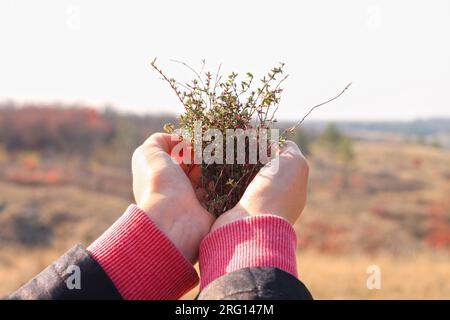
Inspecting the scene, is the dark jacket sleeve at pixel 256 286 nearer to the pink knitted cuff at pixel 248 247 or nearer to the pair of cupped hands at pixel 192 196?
the pink knitted cuff at pixel 248 247

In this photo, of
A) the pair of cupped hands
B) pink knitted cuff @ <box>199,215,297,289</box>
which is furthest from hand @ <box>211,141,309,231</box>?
pink knitted cuff @ <box>199,215,297,289</box>


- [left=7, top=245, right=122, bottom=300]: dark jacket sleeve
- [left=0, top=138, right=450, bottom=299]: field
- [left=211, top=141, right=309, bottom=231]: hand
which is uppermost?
[left=211, top=141, right=309, bottom=231]: hand

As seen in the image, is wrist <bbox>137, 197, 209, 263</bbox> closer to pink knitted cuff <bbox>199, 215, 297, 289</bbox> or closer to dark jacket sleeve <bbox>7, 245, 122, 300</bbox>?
pink knitted cuff <bbox>199, 215, 297, 289</bbox>

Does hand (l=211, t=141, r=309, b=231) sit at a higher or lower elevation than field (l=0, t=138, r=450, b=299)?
higher

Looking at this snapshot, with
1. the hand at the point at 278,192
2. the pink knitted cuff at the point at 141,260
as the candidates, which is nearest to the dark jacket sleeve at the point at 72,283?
the pink knitted cuff at the point at 141,260

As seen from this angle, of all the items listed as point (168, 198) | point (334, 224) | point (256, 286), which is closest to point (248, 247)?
A: point (256, 286)
